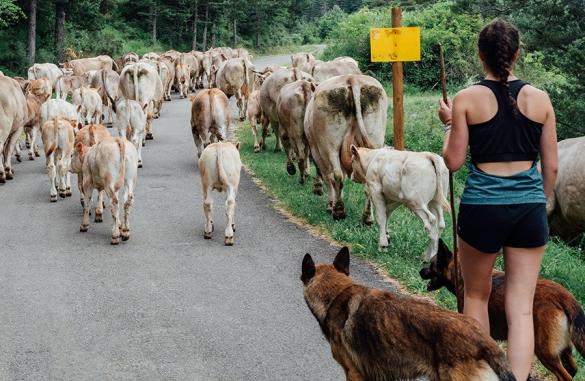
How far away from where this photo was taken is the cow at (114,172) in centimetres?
1021

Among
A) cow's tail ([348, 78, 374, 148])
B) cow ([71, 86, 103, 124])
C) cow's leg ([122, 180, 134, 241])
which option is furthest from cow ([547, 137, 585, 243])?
cow ([71, 86, 103, 124])

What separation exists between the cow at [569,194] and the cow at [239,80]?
45.8 feet

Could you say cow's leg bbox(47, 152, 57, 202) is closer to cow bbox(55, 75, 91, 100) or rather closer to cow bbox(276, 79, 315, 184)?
cow bbox(276, 79, 315, 184)

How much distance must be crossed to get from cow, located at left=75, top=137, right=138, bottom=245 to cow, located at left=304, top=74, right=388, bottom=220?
272 cm

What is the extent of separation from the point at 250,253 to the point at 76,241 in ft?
8.11

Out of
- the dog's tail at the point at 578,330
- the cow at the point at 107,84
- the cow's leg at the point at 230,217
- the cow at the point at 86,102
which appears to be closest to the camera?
the dog's tail at the point at 578,330

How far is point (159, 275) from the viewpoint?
8.77 m

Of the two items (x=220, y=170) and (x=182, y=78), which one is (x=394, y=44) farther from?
(x=182, y=78)

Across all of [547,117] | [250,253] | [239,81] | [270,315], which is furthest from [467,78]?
[547,117]

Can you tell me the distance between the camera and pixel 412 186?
8820 mm

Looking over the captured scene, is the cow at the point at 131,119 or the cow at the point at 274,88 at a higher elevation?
the cow at the point at 274,88

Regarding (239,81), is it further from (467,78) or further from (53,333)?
(53,333)

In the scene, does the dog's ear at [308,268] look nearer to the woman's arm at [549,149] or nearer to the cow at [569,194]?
→ the woman's arm at [549,149]

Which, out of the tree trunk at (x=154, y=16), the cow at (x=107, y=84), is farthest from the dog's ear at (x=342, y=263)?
the tree trunk at (x=154, y=16)
